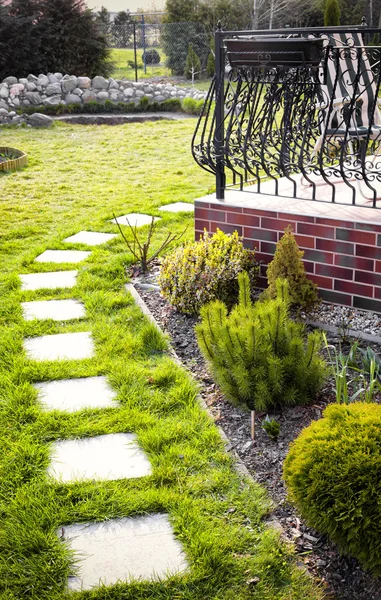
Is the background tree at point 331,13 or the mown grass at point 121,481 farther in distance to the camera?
the background tree at point 331,13

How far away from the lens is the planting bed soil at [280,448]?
216 centimetres

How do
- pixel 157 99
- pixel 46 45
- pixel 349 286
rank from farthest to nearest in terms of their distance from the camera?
pixel 46 45 < pixel 157 99 < pixel 349 286

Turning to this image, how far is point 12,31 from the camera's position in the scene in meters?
15.6

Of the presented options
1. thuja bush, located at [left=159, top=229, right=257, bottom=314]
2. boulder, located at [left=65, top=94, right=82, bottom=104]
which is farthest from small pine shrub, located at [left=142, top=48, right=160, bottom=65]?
thuja bush, located at [left=159, top=229, right=257, bottom=314]

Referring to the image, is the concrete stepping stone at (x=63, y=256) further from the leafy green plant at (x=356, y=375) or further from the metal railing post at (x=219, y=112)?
the leafy green plant at (x=356, y=375)

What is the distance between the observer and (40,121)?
1260 centimetres

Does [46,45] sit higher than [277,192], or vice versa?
[46,45]

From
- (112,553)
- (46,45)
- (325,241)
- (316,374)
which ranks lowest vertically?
(112,553)

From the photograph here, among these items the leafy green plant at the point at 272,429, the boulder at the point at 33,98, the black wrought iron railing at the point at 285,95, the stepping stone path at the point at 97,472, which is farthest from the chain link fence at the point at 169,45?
the leafy green plant at the point at 272,429

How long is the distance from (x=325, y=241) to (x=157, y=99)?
11.5 m

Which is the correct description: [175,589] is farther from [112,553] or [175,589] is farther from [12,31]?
[12,31]

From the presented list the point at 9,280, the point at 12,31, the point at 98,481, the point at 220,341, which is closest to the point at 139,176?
the point at 9,280

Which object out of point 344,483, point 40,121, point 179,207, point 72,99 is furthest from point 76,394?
point 72,99

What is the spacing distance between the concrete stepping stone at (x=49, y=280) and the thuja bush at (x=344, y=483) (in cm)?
275
